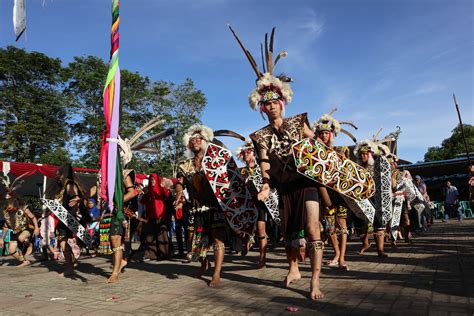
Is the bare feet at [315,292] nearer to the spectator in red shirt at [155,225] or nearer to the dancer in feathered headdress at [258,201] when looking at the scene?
the dancer in feathered headdress at [258,201]

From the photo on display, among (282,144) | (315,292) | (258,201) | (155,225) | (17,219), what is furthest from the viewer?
(17,219)

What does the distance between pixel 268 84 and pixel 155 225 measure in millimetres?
5298

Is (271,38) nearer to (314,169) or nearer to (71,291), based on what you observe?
(314,169)

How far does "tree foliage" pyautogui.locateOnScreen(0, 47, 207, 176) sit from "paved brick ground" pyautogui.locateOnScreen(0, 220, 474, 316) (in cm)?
2167

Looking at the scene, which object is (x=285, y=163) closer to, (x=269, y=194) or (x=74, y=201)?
(x=269, y=194)

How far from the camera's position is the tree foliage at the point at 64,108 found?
26625 millimetres

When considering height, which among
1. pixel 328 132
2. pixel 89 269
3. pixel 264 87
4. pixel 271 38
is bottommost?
pixel 89 269

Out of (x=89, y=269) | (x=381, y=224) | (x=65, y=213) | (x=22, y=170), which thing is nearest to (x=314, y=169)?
(x=381, y=224)

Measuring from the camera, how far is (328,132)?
5215mm

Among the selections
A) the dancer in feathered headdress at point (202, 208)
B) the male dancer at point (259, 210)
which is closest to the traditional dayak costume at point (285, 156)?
the dancer in feathered headdress at point (202, 208)

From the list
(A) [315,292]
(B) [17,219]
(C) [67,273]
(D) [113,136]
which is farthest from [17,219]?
(A) [315,292]

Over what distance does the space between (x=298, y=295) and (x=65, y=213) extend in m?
4.44

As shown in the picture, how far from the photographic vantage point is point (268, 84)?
13.5 feet

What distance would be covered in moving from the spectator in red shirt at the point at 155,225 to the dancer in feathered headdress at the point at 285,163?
4567mm
